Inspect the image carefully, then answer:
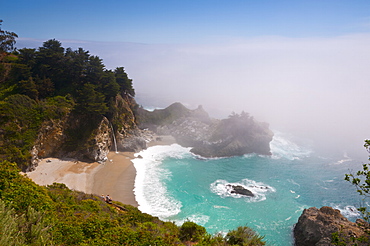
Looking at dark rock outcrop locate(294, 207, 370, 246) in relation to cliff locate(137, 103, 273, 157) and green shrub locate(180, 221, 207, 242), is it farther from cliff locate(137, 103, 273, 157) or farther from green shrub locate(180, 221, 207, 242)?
cliff locate(137, 103, 273, 157)

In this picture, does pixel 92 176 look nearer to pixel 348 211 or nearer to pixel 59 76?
pixel 59 76

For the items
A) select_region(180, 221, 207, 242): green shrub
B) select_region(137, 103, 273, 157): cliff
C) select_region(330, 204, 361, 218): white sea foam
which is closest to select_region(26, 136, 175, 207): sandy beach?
select_region(180, 221, 207, 242): green shrub

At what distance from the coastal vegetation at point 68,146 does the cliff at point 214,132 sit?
12839 mm

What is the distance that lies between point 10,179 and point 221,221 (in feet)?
67.8

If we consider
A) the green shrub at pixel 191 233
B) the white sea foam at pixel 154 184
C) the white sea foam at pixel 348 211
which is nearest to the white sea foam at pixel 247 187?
the white sea foam at pixel 154 184

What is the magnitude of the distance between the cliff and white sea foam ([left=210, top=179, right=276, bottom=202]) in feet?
38.2

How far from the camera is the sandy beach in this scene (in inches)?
1076

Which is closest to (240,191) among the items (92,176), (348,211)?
(348,211)

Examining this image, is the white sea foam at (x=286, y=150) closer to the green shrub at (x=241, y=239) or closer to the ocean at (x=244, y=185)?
the ocean at (x=244, y=185)

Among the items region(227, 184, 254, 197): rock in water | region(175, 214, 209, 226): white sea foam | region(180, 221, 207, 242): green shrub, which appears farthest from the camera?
region(227, 184, 254, 197): rock in water

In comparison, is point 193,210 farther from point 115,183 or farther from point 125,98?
point 125,98

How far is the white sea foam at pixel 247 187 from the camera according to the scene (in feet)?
98.3

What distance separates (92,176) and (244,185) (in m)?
23.0

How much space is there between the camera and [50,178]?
90.4 ft
